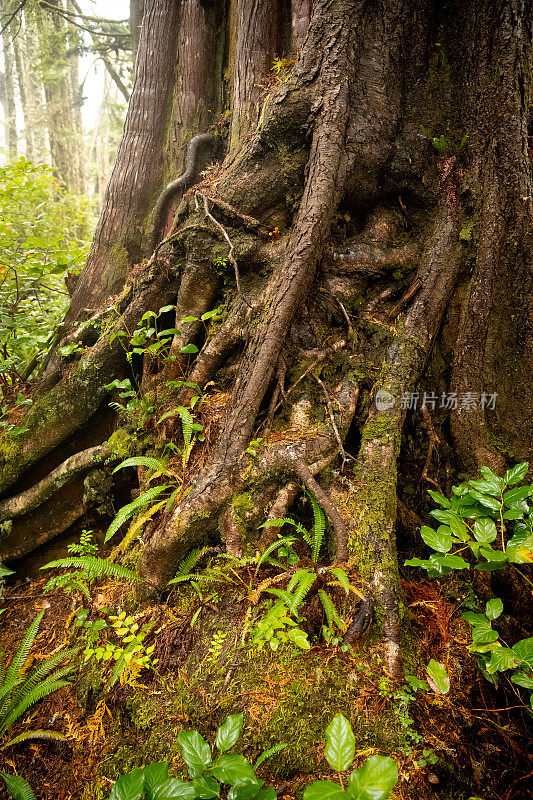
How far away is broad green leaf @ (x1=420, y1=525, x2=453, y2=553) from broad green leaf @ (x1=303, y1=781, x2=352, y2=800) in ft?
3.55

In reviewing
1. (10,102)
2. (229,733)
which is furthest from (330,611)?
(10,102)

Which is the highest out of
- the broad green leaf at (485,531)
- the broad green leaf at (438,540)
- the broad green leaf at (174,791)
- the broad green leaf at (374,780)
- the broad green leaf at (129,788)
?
the broad green leaf at (485,531)

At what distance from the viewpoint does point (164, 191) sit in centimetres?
396

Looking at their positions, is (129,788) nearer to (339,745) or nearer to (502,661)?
(339,745)

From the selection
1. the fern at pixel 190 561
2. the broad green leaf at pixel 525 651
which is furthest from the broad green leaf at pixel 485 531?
the fern at pixel 190 561

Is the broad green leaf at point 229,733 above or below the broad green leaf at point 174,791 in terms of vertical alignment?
above

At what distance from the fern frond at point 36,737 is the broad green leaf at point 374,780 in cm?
187

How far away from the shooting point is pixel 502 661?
1.75 meters

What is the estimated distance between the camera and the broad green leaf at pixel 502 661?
173cm

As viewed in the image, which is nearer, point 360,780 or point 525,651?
point 360,780

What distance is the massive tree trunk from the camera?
2672 millimetres

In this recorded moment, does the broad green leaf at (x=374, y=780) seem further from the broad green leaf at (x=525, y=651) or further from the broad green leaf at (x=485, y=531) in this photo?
the broad green leaf at (x=485, y=531)

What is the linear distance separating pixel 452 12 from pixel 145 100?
9.86 ft

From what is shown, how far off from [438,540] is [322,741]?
108cm
